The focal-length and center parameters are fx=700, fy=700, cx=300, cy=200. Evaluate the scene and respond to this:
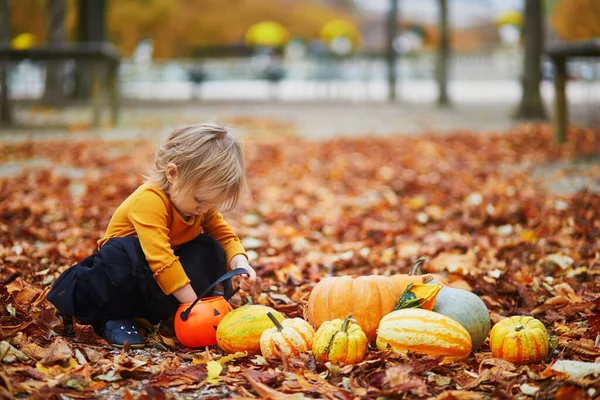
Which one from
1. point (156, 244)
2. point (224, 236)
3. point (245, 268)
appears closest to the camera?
point (156, 244)

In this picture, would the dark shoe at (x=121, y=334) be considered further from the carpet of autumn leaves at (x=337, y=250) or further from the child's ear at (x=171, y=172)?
the child's ear at (x=171, y=172)

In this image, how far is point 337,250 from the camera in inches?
188

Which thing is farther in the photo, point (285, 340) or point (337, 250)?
point (337, 250)

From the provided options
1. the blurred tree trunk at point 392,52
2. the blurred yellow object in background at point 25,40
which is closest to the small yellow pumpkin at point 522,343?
the blurred tree trunk at point 392,52

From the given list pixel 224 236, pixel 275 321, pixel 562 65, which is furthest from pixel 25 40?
pixel 275 321

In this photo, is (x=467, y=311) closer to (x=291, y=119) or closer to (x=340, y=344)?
(x=340, y=344)

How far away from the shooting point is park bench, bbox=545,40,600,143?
27.0ft

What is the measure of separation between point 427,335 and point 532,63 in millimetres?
11554

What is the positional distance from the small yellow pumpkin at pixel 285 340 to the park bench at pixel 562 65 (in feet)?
21.6

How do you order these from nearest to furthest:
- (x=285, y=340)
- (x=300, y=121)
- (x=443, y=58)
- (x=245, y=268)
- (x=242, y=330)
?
(x=285, y=340), (x=242, y=330), (x=245, y=268), (x=300, y=121), (x=443, y=58)

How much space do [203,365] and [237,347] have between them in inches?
8.1

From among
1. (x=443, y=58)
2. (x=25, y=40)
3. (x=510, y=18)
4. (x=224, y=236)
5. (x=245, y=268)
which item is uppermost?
(x=510, y=18)

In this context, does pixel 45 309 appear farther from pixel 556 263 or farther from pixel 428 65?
pixel 428 65

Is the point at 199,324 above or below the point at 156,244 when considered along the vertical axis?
below
